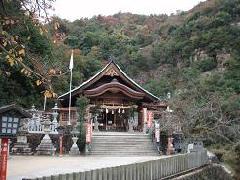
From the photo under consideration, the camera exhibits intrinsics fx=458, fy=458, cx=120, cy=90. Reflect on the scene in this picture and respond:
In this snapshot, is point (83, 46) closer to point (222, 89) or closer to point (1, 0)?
point (222, 89)

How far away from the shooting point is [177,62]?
74.4 metres

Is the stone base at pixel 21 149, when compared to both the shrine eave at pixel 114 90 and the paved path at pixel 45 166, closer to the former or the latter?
the paved path at pixel 45 166

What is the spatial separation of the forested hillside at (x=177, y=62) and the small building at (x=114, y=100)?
265 centimetres

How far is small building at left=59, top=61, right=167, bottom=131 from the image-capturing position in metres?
33.0

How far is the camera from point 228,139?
36125 millimetres

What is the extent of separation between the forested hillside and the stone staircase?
5373 millimetres

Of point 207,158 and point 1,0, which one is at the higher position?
point 1,0

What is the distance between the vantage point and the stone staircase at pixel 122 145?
26781 mm

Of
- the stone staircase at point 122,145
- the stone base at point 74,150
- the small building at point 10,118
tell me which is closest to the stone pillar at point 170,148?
the stone staircase at point 122,145

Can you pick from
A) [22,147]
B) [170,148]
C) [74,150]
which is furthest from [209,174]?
[22,147]

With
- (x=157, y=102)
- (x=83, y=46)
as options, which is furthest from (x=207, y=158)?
(x=83, y=46)

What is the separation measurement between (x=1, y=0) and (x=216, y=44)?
61.5m

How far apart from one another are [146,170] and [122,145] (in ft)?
45.9

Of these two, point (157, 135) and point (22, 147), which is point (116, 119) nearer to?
point (157, 135)
